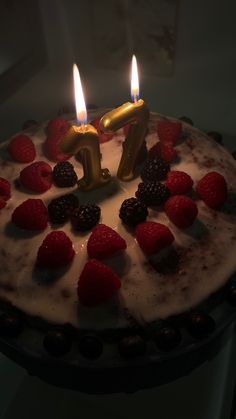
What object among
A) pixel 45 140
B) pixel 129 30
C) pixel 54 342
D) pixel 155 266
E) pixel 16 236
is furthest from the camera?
pixel 129 30

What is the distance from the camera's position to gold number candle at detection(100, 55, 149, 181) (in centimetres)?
168

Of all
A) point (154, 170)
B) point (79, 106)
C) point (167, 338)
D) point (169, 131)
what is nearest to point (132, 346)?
point (167, 338)

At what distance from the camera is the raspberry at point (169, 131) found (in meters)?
2.10

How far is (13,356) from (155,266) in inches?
25.1

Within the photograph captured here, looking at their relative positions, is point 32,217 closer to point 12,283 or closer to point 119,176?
point 12,283

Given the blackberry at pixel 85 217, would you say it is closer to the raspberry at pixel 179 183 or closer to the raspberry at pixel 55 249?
the raspberry at pixel 55 249

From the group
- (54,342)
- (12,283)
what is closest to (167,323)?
(54,342)

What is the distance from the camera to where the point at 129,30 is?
289 centimetres

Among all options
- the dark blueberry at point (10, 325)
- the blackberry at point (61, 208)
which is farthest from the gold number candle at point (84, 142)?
the dark blueberry at point (10, 325)

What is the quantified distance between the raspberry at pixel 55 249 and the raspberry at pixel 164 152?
61cm

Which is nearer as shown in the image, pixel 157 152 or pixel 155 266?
pixel 155 266

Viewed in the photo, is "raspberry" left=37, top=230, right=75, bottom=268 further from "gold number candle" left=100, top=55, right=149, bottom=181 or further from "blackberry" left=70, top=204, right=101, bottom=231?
"gold number candle" left=100, top=55, right=149, bottom=181

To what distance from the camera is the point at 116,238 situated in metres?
1.64

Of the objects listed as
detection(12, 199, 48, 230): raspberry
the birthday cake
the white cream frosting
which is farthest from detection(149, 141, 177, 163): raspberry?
detection(12, 199, 48, 230): raspberry
